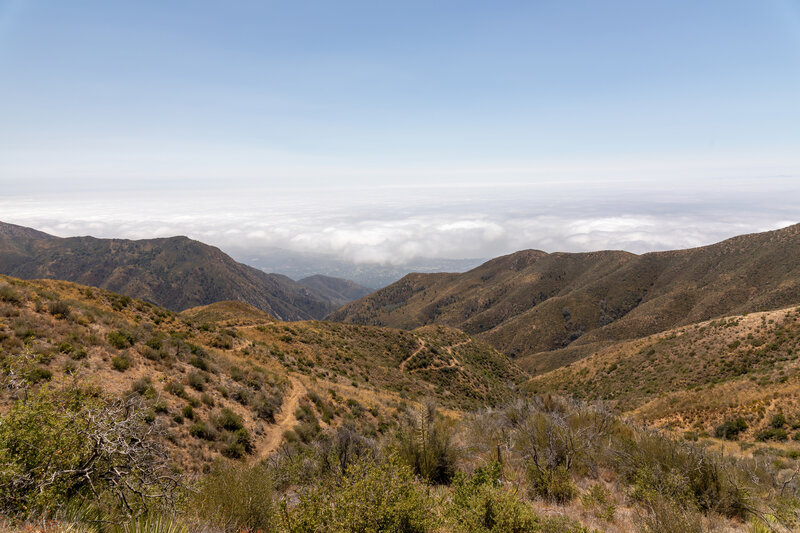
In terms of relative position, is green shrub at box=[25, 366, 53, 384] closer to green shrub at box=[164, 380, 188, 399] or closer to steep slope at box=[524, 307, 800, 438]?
green shrub at box=[164, 380, 188, 399]

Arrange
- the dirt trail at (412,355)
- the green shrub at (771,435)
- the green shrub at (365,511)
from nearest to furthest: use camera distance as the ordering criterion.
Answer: the green shrub at (365,511) < the green shrub at (771,435) < the dirt trail at (412,355)

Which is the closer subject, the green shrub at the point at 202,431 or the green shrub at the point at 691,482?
the green shrub at the point at 691,482

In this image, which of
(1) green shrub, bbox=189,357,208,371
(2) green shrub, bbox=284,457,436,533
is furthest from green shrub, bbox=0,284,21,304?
(2) green shrub, bbox=284,457,436,533

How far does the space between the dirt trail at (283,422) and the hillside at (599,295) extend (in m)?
62.9

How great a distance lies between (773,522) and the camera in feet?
18.6

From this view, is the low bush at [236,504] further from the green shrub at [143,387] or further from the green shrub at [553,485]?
the green shrub at [143,387]

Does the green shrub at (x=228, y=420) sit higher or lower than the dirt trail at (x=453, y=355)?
higher

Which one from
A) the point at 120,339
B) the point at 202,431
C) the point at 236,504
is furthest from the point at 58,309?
the point at 236,504

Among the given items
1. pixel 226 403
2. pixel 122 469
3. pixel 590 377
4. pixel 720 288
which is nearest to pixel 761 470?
pixel 122 469

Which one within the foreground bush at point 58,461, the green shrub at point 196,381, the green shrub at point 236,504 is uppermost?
the foreground bush at point 58,461

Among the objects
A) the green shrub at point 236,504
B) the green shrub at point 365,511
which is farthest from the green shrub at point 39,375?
the green shrub at point 365,511

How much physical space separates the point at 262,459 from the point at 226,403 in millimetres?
4175

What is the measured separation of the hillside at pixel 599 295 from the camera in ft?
208

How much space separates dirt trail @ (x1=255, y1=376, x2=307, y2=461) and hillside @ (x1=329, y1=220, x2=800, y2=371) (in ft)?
206
